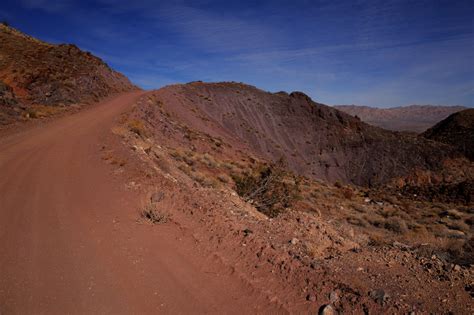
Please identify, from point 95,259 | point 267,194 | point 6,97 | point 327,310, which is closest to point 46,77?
point 6,97

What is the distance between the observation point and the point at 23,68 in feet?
89.2

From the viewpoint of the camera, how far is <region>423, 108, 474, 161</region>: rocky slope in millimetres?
46250

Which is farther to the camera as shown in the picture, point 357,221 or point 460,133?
point 460,133

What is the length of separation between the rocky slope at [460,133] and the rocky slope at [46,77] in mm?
51704

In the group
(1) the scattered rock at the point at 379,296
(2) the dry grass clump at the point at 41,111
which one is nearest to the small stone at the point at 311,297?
(1) the scattered rock at the point at 379,296

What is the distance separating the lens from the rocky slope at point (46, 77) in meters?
22.5

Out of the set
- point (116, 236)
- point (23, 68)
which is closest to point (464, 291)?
point (116, 236)

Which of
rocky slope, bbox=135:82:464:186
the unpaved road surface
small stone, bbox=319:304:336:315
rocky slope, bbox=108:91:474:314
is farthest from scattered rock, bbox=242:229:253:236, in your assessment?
rocky slope, bbox=135:82:464:186

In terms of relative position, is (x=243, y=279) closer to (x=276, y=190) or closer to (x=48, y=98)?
(x=276, y=190)

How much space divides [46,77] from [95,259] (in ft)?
89.4

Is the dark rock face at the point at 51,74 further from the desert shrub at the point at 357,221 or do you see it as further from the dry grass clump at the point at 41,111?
the desert shrub at the point at 357,221

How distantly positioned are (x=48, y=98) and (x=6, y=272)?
23112 mm

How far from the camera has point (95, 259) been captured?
491 cm

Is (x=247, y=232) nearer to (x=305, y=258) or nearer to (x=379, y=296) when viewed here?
(x=305, y=258)
